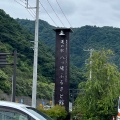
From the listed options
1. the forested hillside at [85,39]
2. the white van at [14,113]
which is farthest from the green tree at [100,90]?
the forested hillside at [85,39]

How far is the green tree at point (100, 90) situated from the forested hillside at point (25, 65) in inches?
1265

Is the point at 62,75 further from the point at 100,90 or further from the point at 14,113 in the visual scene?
the point at 14,113

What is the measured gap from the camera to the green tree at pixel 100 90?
28.1 m

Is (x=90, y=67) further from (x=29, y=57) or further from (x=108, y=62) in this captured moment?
(x=29, y=57)

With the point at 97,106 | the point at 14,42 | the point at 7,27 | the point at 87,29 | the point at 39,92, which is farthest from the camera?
the point at 87,29

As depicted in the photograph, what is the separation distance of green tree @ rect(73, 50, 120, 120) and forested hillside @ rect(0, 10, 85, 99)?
3214cm

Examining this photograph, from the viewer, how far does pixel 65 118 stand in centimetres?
2866

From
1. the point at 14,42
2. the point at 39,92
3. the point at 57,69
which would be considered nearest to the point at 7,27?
the point at 14,42

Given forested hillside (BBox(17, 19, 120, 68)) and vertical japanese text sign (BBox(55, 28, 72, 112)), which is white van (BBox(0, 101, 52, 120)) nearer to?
vertical japanese text sign (BBox(55, 28, 72, 112))

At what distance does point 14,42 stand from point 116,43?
2149 cm

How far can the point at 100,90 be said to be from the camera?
28.4 metres

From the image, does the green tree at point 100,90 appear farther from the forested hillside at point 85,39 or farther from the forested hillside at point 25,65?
the forested hillside at point 85,39

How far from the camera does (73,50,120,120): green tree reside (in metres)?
28.1

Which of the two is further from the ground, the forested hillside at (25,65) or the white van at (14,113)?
the forested hillside at (25,65)
